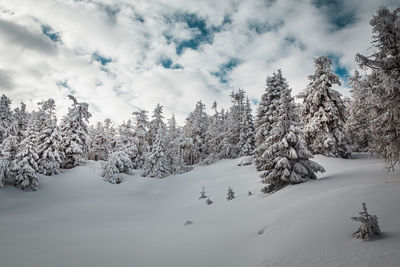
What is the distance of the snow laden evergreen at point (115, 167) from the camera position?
29969mm

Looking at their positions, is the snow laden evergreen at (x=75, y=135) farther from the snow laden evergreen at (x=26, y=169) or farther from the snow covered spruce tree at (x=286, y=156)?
the snow covered spruce tree at (x=286, y=156)

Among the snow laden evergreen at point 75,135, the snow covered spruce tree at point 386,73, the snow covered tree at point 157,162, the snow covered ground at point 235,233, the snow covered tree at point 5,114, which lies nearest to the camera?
the snow covered ground at point 235,233

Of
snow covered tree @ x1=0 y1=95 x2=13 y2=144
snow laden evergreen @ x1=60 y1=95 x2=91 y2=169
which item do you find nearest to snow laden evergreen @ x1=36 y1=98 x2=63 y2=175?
snow laden evergreen @ x1=60 y1=95 x2=91 y2=169

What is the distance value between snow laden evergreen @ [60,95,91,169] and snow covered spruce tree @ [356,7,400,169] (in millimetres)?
33846

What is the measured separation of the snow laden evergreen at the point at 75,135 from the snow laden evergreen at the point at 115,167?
4641 millimetres

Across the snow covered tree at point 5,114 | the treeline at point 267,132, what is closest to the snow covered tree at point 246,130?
the treeline at point 267,132

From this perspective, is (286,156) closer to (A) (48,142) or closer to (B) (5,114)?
(A) (48,142)

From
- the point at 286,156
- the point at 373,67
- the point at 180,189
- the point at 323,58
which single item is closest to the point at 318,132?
the point at 323,58

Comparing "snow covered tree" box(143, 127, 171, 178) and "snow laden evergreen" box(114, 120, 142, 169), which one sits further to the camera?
"snow laden evergreen" box(114, 120, 142, 169)

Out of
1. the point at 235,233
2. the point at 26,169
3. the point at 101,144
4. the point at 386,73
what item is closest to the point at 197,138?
the point at 101,144

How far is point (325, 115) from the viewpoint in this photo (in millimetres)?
23594

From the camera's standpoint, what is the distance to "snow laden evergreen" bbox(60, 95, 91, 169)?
32.0m

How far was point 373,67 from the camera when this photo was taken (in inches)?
390

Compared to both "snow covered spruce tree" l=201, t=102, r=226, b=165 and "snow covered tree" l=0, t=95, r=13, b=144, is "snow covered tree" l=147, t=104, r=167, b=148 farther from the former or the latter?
"snow covered tree" l=0, t=95, r=13, b=144
